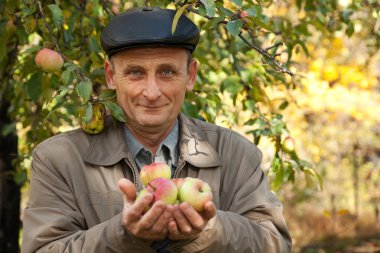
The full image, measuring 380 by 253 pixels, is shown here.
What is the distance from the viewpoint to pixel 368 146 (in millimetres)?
9797

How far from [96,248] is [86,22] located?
1.97m

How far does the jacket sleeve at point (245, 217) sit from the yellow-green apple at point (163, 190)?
0.53 feet

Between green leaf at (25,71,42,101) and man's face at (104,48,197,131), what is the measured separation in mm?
979

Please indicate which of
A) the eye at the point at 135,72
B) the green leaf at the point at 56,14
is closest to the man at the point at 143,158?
the eye at the point at 135,72

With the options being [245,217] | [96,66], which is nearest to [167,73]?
[245,217]

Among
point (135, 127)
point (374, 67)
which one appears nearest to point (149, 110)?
point (135, 127)

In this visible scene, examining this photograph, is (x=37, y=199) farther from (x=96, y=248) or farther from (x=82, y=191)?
(x=96, y=248)

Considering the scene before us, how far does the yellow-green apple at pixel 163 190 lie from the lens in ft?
6.48

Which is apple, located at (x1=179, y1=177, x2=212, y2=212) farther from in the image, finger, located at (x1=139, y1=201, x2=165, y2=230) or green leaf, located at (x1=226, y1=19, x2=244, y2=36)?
green leaf, located at (x1=226, y1=19, x2=244, y2=36)

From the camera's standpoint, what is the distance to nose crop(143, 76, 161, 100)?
94.4 inches

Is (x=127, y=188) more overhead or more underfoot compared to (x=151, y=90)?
more underfoot

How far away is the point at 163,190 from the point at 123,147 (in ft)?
1.66

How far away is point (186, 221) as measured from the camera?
198 centimetres

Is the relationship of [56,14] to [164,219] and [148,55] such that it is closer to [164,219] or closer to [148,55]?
[148,55]
